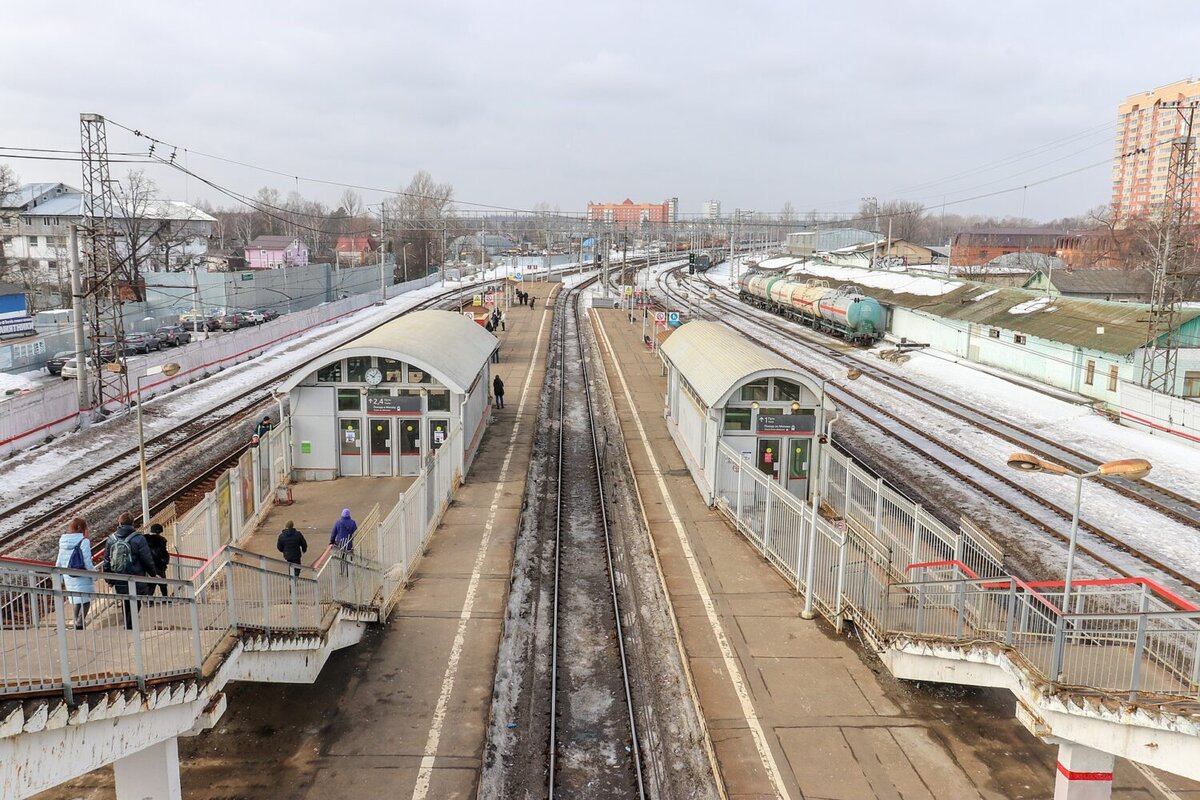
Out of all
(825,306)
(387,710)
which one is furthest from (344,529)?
(825,306)

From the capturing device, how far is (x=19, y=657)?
7324 millimetres

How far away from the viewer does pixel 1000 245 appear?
10825 cm

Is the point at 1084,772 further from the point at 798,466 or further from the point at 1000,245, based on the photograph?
the point at 1000,245

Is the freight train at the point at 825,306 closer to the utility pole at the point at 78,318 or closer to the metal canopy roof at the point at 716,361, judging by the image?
the metal canopy roof at the point at 716,361

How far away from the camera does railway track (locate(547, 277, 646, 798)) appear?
11.8m

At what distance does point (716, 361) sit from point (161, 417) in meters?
21.4

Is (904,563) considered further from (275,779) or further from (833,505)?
(275,779)

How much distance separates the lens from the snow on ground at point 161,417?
25.3 metres

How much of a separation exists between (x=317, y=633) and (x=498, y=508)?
9.81 meters

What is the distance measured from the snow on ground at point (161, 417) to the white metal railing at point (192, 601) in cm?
957

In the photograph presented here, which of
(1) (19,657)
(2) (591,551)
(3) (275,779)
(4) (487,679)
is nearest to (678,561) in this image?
(2) (591,551)

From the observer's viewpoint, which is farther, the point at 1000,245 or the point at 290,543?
the point at 1000,245

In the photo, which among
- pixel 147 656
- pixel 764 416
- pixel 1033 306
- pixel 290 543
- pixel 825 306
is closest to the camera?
pixel 147 656

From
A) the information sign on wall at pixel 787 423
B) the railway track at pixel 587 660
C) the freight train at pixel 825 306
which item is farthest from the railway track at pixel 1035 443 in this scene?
the railway track at pixel 587 660
